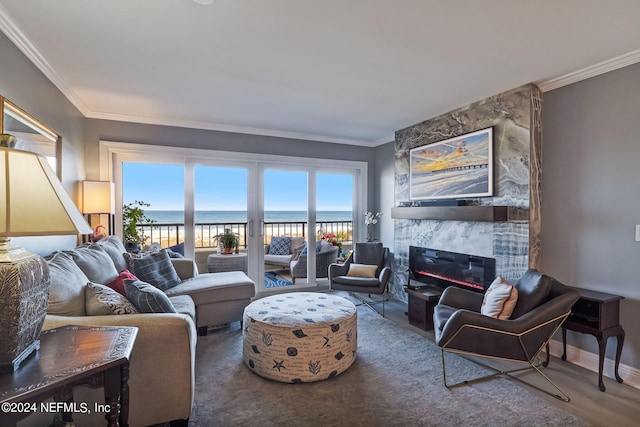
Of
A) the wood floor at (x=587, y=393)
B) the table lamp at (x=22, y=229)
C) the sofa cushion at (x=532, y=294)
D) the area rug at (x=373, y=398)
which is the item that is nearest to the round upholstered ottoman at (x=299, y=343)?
the area rug at (x=373, y=398)

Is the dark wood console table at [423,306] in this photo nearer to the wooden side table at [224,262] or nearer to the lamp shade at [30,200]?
the wooden side table at [224,262]

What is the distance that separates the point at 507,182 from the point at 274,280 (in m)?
3.41

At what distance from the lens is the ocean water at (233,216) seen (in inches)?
170

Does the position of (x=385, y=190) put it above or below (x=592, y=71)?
below

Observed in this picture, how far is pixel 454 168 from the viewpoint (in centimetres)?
371

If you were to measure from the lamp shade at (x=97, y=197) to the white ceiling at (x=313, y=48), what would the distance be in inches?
35.6

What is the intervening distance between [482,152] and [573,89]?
2.90ft

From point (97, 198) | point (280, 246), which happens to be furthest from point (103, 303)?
point (280, 246)

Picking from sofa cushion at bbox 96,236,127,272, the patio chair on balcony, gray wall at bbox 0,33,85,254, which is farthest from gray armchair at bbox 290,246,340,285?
gray wall at bbox 0,33,85,254

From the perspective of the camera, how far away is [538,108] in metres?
2.96

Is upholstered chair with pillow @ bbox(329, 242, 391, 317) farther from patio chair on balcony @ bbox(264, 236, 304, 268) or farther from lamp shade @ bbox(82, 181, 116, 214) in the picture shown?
lamp shade @ bbox(82, 181, 116, 214)

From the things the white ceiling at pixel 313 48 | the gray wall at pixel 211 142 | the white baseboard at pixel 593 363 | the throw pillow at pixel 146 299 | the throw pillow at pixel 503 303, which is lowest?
the white baseboard at pixel 593 363

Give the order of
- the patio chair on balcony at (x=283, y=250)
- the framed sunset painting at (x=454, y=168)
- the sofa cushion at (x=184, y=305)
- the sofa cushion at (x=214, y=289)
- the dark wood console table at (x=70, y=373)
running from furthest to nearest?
the patio chair on balcony at (x=283, y=250) < the framed sunset painting at (x=454, y=168) < the sofa cushion at (x=214, y=289) < the sofa cushion at (x=184, y=305) < the dark wood console table at (x=70, y=373)

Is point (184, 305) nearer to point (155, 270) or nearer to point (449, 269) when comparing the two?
point (155, 270)
